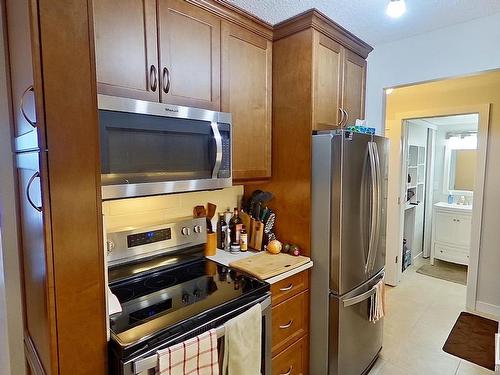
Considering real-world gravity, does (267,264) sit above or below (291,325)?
above

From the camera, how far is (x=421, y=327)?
2688 millimetres

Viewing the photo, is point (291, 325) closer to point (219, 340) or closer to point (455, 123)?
point (219, 340)

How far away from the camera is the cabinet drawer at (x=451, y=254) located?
13.5 ft

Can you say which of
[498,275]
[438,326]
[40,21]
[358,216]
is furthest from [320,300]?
[498,275]

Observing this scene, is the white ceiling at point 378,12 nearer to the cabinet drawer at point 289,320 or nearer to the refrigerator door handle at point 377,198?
the refrigerator door handle at point 377,198

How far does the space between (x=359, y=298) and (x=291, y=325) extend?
481mm

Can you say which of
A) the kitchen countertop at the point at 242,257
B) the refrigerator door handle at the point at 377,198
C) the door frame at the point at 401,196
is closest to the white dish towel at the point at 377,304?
the refrigerator door handle at the point at 377,198

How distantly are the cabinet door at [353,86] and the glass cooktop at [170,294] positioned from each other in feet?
4.70

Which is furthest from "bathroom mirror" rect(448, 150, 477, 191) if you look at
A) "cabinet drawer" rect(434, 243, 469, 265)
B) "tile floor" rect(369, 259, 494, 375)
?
"tile floor" rect(369, 259, 494, 375)

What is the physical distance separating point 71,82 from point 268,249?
144cm

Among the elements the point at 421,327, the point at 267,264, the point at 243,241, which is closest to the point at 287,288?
the point at 267,264

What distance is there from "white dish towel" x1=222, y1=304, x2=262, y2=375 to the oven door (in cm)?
4

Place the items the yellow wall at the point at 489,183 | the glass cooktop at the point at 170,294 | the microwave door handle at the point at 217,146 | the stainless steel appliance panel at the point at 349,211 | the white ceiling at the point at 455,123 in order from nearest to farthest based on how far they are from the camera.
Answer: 1. the glass cooktop at the point at 170,294
2. the microwave door handle at the point at 217,146
3. the stainless steel appliance panel at the point at 349,211
4. the yellow wall at the point at 489,183
5. the white ceiling at the point at 455,123

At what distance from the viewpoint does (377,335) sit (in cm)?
222
